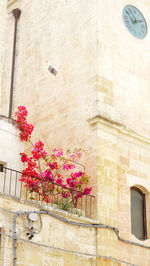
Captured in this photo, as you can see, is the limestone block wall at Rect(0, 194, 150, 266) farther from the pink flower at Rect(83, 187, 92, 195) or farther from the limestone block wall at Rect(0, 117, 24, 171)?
the limestone block wall at Rect(0, 117, 24, 171)

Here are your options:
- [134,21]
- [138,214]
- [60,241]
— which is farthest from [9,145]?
[134,21]

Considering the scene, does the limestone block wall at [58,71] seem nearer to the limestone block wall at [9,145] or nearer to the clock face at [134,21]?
the limestone block wall at [9,145]

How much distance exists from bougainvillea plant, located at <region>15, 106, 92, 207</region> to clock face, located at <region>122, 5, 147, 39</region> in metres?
4.50

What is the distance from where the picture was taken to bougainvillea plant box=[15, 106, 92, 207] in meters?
13.7

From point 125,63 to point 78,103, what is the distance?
202cm

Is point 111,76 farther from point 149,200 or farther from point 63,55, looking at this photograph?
point 149,200

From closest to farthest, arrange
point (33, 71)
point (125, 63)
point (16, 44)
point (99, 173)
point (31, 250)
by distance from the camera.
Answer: point (31, 250) < point (99, 173) < point (125, 63) < point (33, 71) < point (16, 44)

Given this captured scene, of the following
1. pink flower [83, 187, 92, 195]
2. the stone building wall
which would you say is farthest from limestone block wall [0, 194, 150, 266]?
pink flower [83, 187, 92, 195]

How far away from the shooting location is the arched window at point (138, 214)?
583 inches

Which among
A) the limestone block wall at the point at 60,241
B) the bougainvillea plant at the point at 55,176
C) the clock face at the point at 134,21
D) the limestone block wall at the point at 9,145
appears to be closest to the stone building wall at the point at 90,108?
the limestone block wall at the point at 60,241

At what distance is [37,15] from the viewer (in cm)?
1853

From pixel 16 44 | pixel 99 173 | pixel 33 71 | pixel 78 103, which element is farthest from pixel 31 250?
pixel 16 44

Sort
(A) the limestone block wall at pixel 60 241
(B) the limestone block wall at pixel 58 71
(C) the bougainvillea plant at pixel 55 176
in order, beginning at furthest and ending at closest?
1. (B) the limestone block wall at pixel 58 71
2. (C) the bougainvillea plant at pixel 55 176
3. (A) the limestone block wall at pixel 60 241

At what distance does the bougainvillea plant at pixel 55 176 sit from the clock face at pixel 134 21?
14.8ft
